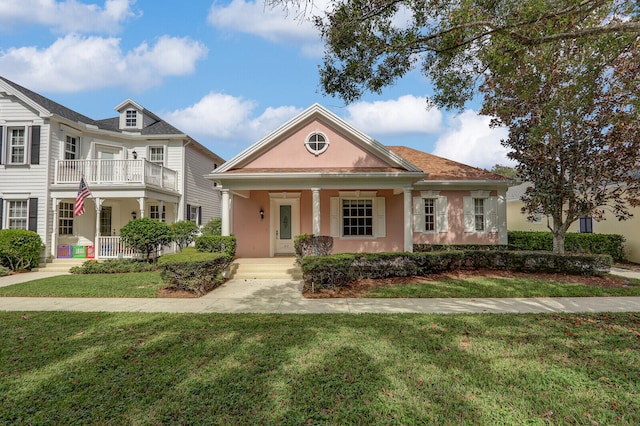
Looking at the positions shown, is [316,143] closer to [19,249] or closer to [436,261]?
[436,261]

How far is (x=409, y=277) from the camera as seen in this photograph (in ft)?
30.9

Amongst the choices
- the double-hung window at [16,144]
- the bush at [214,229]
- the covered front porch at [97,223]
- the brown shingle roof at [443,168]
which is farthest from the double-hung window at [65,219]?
the brown shingle roof at [443,168]

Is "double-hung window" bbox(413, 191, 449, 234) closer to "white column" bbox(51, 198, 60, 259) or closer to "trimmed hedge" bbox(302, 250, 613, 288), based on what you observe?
"trimmed hedge" bbox(302, 250, 613, 288)

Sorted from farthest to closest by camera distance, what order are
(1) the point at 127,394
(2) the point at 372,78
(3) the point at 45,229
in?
(3) the point at 45,229, (2) the point at 372,78, (1) the point at 127,394

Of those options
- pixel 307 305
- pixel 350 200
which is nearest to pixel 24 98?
pixel 350 200

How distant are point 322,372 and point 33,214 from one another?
53.0 feet

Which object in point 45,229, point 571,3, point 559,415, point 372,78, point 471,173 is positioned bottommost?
point 559,415

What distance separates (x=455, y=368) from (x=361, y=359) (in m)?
1.11

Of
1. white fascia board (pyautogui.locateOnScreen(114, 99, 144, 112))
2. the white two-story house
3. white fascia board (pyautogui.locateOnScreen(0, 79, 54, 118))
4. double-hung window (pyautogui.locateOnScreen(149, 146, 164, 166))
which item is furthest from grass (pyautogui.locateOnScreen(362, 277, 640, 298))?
white fascia board (pyautogui.locateOnScreen(114, 99, 144, 112))

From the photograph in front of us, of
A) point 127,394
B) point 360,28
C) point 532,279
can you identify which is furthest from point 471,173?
point 127,394

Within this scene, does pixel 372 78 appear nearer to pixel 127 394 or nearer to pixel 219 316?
pixel 219 316

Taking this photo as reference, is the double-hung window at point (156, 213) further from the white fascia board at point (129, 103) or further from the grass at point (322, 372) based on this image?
the grass at point (322, 372)

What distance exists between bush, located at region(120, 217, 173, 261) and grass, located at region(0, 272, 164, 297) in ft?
6.57

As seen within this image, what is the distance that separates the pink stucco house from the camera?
12352mm
